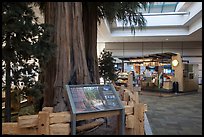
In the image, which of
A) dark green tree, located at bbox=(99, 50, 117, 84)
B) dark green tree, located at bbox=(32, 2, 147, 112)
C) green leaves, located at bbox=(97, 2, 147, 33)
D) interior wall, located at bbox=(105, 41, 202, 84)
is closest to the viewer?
dark green tree, located at bbox=(32, 2, 147, 112)

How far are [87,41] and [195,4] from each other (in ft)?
22.9

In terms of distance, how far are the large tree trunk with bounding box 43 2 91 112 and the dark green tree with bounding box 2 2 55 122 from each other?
851 millimetres

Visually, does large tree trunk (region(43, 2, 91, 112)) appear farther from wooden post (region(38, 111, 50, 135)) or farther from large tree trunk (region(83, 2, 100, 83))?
large tree trunk (region(83, 2, 100, 83))

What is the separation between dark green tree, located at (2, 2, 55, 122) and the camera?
237 centimetres

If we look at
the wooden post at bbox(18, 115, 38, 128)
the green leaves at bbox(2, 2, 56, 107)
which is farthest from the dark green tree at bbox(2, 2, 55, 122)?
the wooden post at bbox(18, 115, 38, 128)

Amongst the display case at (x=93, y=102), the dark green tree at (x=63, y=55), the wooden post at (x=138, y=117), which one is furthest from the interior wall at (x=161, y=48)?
the display case at (x=93, y=102)

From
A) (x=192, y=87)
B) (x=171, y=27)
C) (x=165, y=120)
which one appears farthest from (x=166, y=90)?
(x=165, y=120)

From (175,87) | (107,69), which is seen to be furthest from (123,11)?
(175,87)

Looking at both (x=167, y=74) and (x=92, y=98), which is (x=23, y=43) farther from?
(x=167, y=74)

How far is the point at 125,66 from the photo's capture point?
56.4ft

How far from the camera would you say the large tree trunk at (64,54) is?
12.0 feet

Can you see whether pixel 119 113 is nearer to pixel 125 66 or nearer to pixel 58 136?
pixel 58 136

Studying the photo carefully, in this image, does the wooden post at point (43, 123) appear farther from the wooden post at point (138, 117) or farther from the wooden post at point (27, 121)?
the wooden post at point (138, 117)

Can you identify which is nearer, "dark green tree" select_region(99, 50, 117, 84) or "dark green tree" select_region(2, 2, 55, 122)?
"dark green tree" select_region(2, 2, 55, 122)
